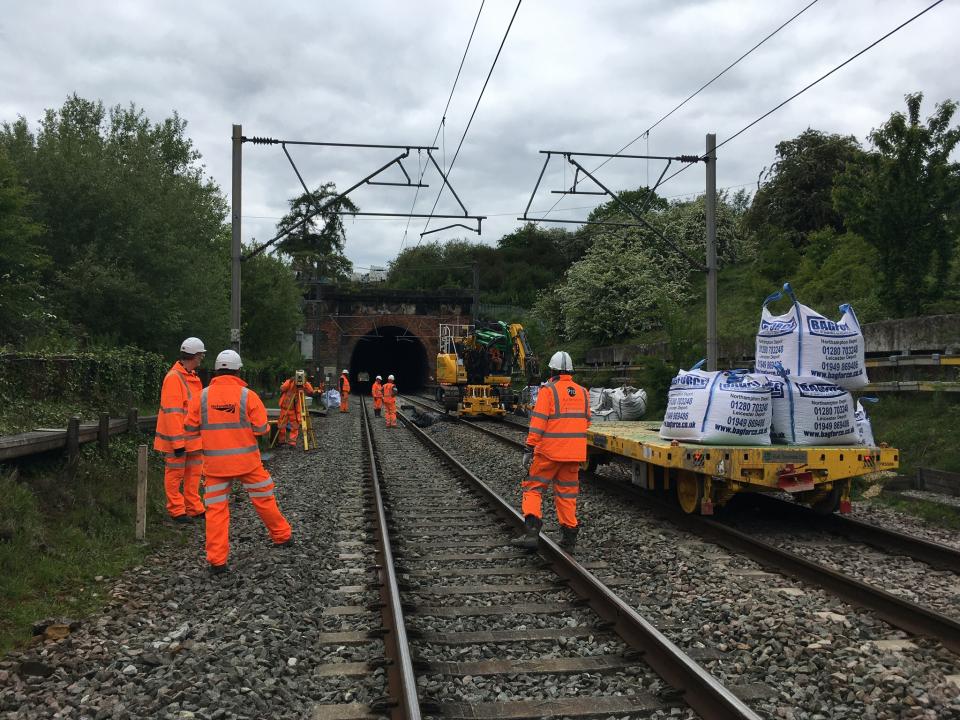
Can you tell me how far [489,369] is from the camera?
2695 cm

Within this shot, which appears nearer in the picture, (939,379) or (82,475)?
(82,475)

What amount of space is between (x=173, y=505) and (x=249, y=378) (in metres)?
26.6

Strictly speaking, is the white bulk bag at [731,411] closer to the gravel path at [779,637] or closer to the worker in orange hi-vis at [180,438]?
the gravel path at [779,637]

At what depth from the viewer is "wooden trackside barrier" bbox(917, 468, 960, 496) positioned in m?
10.2

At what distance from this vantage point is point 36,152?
20.9m

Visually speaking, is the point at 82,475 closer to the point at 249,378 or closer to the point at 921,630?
the point at 921,630

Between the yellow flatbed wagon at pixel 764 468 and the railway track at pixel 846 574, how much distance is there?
26 centimetres

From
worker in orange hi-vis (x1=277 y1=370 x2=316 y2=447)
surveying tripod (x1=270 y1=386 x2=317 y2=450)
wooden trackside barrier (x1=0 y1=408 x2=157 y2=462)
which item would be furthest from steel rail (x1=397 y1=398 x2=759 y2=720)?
worker in orange hi-vis (x1=277 y1=370 x2=316 y2=447)

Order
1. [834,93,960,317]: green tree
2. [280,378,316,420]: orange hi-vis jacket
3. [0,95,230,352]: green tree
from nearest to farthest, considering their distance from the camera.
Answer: [834,93,960,317]: green tree → [280,378,316,420]: orange hi-vis jacket → [0,95,230,352]: green tree

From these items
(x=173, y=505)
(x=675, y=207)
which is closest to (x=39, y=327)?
(x=173, y=505)

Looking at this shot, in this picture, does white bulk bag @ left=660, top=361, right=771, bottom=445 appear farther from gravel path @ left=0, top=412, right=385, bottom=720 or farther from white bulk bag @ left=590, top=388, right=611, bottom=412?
white bulk bag @ left=590, top=388, right=611, bottom=412

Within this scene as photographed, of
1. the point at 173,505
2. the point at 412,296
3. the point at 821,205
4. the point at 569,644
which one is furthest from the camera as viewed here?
the point at 412,296

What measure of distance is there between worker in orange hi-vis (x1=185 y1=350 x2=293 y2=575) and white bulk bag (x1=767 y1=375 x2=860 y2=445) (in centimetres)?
528

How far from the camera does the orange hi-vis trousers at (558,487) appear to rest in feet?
24.1
